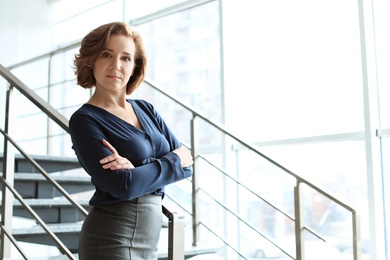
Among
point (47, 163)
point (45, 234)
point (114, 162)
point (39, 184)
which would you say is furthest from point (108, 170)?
Answer: point (47, 163)

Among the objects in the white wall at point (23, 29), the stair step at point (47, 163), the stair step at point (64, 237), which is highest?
the white wall at point (23, 29)

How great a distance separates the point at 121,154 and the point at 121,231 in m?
0.20

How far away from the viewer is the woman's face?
146 cm

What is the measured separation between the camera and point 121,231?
1349 mm

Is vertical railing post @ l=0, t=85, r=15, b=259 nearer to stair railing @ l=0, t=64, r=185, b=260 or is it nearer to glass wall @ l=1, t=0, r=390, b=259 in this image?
stair railing @ l=0, t=64, r=185, b=260

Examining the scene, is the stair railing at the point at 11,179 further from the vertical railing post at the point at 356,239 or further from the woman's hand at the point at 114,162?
the vertical railing post at the point at 356,239

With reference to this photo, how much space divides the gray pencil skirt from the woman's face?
0.33 meters

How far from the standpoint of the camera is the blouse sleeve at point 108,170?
1.33 m

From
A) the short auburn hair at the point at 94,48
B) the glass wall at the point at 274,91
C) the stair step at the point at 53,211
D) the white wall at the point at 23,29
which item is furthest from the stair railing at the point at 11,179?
the white wall at the point at 23,29

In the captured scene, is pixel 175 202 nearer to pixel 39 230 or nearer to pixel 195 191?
pixel 195 191

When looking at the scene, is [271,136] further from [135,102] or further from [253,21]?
[135,102]

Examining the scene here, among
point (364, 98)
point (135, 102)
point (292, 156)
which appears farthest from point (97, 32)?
point (292, 156)

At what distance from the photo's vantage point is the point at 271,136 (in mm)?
3469

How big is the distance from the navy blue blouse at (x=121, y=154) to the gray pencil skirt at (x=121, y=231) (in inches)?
1.2
